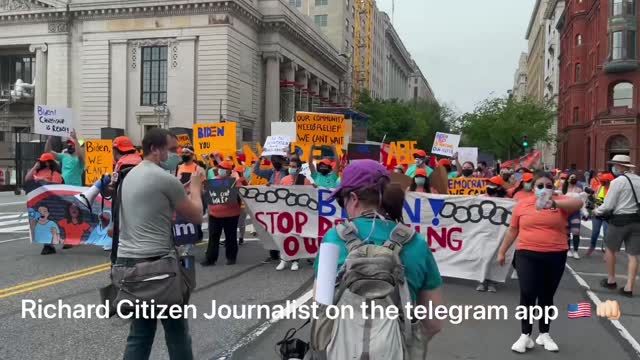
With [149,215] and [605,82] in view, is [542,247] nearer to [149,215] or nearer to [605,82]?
[149,215]

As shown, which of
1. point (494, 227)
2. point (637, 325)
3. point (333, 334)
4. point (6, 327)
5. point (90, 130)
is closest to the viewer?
point (333, 334)

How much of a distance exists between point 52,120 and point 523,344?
10324 mm

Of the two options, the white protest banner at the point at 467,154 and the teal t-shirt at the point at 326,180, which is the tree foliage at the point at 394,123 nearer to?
the white protest banner at the point at 467,154

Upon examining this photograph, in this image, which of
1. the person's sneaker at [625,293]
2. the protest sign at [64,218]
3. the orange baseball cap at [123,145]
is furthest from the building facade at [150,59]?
the orange baseball cap at [123,145]

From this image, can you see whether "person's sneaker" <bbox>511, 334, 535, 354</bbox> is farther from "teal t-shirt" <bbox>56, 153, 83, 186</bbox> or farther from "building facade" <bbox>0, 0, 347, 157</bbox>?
"building facade" <bbox>0, 0, 347, 157</bbox>

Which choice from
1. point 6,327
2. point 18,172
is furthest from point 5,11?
point 6,327

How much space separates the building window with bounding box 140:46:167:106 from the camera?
44156mm

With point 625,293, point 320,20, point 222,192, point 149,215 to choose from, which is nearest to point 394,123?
point 320,20

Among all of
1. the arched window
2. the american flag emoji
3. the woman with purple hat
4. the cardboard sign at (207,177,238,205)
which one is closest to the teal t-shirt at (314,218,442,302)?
the woman with purple hat

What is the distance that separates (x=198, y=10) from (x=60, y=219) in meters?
35.1

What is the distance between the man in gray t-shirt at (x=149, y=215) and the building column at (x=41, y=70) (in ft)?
163

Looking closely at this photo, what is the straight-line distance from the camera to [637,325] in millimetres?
6258

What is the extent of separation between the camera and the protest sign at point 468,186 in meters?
11.7

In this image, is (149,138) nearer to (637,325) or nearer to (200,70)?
(637,325)
